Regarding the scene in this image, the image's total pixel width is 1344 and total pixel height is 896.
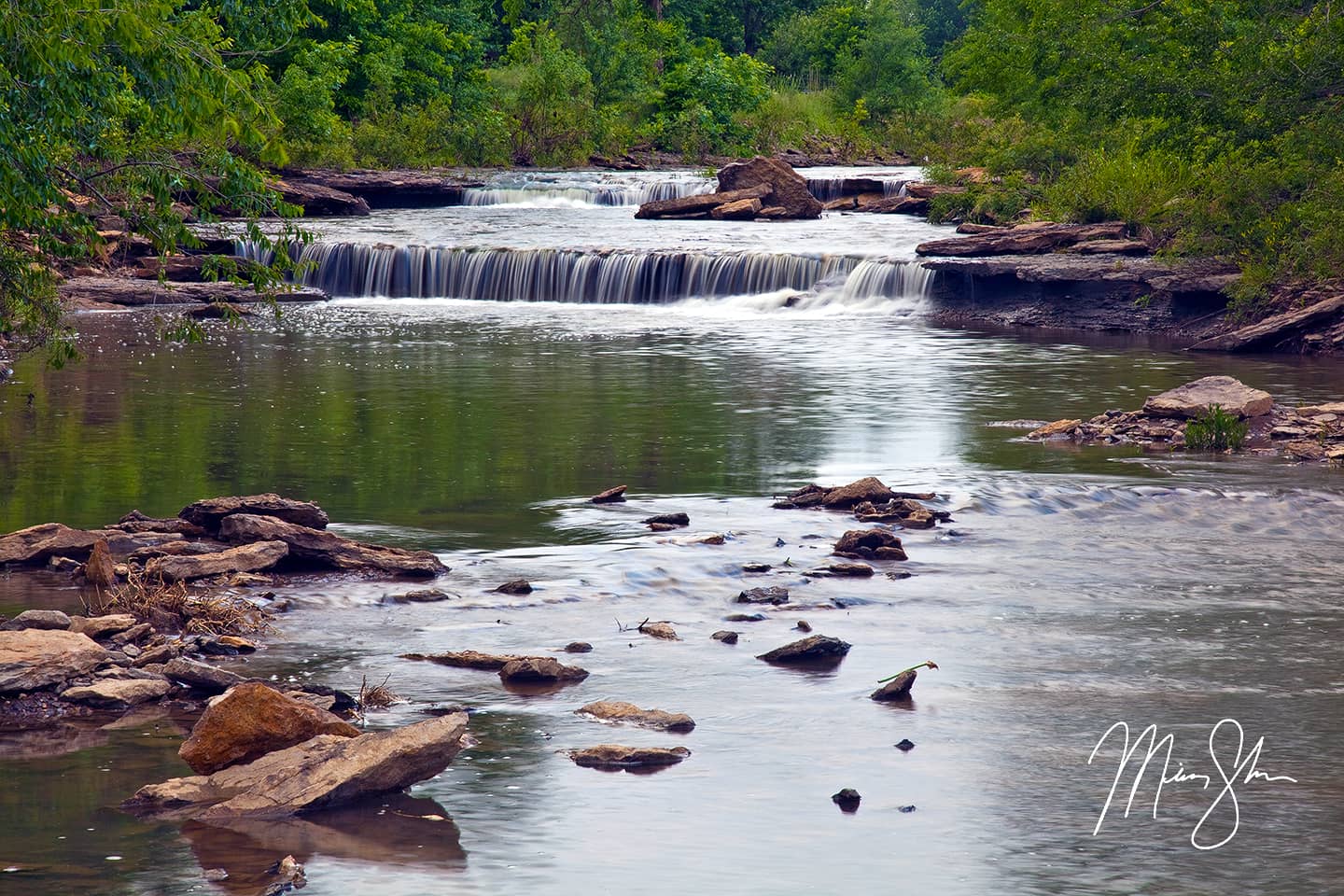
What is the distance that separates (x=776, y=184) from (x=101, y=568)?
3744cm

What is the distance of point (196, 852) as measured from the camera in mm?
7578

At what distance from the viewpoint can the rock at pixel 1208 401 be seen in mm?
20188

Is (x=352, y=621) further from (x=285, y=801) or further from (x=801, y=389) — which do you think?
(x=801, y=389)

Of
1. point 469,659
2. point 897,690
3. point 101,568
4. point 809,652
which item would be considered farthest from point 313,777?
point 101,568

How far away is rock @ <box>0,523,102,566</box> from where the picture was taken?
13.0 m

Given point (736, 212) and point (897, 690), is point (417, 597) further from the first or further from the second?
point (736, 212)

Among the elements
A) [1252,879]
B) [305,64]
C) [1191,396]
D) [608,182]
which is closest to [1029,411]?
[1191,396]

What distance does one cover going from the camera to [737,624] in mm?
11820

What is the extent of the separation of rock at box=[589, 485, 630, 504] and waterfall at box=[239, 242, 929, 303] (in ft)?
66.0

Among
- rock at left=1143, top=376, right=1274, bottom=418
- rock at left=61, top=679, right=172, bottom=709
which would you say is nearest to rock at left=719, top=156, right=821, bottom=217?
rock at left=1143, top=376, right=1274, bottom=418

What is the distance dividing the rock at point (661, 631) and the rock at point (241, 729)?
10.8ft
